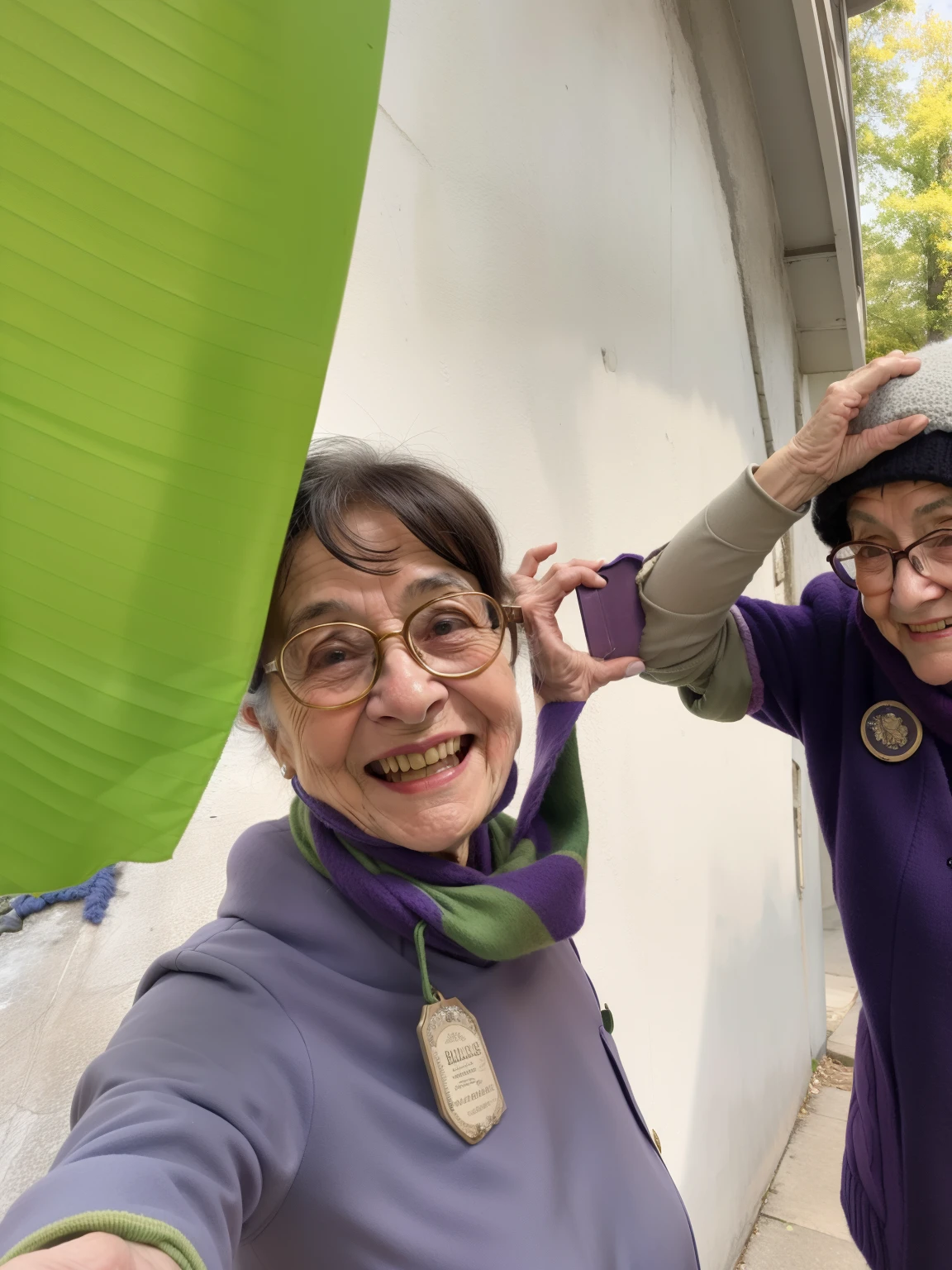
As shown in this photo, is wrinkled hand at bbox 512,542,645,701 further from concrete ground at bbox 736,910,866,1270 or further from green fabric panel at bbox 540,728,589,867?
Answer: concrete ground at bbox 736,910,866,1270

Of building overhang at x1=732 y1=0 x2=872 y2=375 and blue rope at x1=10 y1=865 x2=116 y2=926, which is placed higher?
building overhang at x1=732 y1=0 x2=872 y2=375

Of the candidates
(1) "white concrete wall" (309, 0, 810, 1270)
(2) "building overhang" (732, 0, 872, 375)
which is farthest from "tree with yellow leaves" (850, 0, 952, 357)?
(1) "white concrete wall" (309, 0, 810, 1270)

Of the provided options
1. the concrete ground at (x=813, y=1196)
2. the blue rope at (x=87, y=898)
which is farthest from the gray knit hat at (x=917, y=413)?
the concrete ground at (x=813, y=1196)

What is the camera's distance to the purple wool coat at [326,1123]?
0.55 meters

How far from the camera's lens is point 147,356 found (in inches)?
13.2

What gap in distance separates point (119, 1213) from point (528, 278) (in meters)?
1.82

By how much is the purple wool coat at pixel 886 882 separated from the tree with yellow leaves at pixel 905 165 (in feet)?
38.4

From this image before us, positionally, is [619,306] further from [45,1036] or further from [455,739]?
[45,1036]

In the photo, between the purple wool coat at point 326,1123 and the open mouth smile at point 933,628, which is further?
the open mouth smile at point 933,628

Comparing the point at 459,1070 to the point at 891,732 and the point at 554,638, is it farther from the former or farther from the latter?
the point at 891,732

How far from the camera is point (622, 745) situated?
85.0 inches

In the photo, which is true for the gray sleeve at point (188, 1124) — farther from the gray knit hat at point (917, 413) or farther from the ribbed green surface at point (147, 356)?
the gray knit hat at point (917, 413)

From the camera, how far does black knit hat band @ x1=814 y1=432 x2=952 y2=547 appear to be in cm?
103

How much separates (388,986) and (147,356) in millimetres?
654
